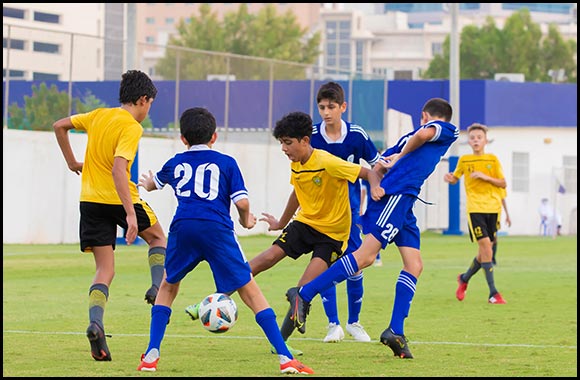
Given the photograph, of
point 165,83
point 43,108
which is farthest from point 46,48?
point 165,83

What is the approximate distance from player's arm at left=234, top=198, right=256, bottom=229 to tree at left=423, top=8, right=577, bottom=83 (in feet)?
292

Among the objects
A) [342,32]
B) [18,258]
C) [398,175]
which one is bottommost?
[18,258]

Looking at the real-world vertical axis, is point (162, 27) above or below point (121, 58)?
above

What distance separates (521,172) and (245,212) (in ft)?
140

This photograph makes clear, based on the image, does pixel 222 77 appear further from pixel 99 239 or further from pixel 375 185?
pixel 99 239

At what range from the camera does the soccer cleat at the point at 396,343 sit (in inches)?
392

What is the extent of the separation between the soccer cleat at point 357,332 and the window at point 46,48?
17.6m

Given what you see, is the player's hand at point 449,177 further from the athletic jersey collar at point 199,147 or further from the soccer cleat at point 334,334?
the athletic jersey collar at point 199,147

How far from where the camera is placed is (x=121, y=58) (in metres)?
29.8

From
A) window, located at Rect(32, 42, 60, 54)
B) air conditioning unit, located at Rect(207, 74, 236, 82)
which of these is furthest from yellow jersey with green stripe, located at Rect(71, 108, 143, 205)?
air conditioning unit, located at Rect(207, 74, 236, 82)

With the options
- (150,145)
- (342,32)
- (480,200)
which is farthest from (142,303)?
(342,32)

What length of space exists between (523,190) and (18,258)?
30484 mm

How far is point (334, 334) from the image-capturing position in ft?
37.1

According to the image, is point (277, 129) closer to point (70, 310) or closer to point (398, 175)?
point (398, 175)
